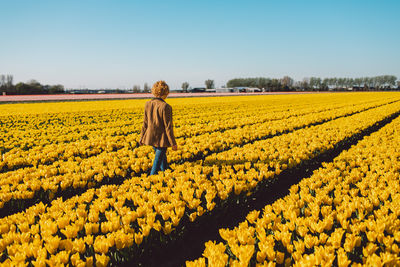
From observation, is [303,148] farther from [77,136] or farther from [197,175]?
[77,136]

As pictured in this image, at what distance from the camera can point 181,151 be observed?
7.25 metres

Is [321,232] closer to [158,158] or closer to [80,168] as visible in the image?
[158,158]

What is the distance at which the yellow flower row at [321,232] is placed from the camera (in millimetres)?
2352

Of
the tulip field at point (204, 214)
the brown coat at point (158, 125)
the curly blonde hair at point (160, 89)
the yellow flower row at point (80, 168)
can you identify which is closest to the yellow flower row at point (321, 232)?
the tulip field at point (204, 214)

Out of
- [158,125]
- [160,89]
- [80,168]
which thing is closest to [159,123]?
[158,125]

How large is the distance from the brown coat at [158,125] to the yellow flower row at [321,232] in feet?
7.28

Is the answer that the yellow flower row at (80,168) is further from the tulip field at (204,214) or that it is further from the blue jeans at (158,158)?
the blue jeans at (158,158)

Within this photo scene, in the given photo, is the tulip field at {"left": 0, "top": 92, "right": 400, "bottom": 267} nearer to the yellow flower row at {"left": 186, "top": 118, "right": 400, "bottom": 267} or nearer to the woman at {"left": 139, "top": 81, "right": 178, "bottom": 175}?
the yellow flower row at {"left": 186, "top": 118, "right": 400, "bottom": 267}

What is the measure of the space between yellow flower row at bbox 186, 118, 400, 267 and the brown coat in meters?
2.22

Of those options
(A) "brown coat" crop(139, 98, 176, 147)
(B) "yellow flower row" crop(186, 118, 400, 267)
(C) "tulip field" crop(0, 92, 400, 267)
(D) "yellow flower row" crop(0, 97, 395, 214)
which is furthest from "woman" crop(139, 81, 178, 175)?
(B) "yellow flower row" crop(186, 118, 400, 267)

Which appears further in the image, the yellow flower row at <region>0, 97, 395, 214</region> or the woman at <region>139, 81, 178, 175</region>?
the woman at <region>139, 81, 178, 175</region>

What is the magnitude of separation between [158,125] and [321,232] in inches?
126

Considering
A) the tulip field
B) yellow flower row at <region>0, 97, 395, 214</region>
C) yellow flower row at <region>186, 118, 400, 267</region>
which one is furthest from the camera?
yellow flower row at <region>0, 97, 395, 214</region>

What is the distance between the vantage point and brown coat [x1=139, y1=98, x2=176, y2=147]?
4.82m
